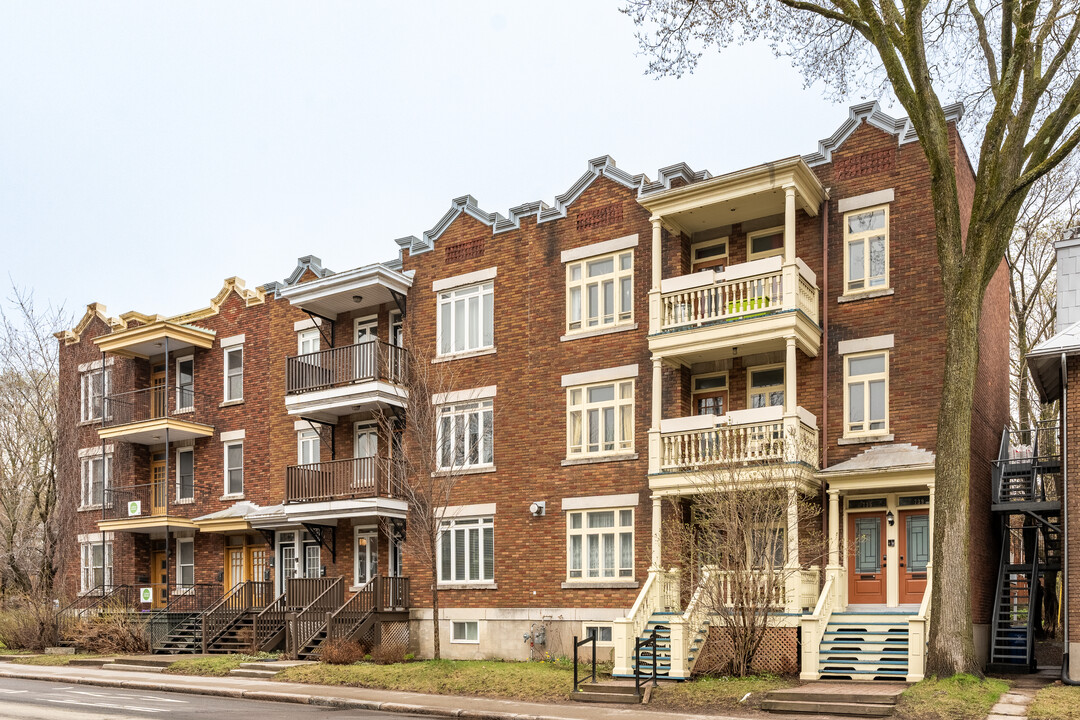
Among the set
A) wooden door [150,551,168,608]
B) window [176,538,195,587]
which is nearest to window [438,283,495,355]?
window [176,538,195,587]

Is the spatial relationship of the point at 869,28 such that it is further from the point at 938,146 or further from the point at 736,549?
the point at 736,549

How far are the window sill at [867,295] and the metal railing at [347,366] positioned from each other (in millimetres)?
11511

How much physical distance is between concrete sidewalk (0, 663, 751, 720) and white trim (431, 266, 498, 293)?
35.3 ft

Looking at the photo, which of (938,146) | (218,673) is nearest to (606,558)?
(218,673)

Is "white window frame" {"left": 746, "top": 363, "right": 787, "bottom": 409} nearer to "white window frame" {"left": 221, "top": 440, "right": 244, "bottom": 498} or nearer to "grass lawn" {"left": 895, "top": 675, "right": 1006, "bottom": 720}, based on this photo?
"grass lawn" {"left": 895, "top": 675, "right": 1006, "bottom": 720}

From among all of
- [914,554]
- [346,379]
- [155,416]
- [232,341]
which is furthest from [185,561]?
[914,554]

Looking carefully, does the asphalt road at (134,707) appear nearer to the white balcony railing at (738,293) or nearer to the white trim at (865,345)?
the white balcony railing at (738,293)

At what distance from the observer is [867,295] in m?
21.5

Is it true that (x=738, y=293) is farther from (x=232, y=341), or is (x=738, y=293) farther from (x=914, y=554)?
(x=232, y=341)

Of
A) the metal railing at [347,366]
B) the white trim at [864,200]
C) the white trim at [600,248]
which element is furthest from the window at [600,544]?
the white trim at [864,200]

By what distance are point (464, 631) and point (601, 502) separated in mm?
5200

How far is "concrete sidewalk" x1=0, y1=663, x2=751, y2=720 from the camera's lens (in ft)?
54.8

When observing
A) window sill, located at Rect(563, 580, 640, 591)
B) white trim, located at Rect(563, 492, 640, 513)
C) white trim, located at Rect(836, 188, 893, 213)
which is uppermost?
white trim, located at Rect(836, 188, 893, 213)

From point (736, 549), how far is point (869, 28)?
972 centimetres
